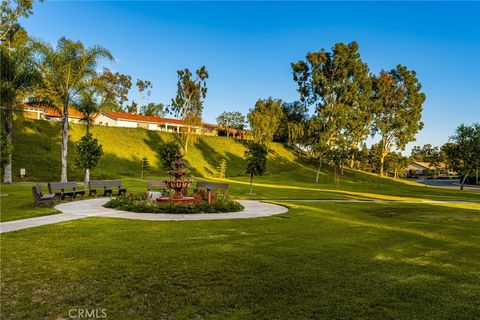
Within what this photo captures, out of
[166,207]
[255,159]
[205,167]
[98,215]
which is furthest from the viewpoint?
[205,167]

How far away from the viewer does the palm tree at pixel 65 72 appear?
26.4 m

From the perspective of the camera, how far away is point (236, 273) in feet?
21.0

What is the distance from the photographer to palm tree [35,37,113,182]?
2639cm

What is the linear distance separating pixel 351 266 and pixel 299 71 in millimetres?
52277

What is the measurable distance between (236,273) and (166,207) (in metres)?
8.85

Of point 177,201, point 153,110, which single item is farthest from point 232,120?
point 177,201

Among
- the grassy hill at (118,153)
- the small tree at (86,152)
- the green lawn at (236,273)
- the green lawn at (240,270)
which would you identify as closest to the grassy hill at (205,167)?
the grassy hill at (118,153)

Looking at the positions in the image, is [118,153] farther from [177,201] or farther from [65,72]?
[177,201]

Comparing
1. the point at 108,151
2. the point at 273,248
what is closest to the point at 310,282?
the point at 273,248

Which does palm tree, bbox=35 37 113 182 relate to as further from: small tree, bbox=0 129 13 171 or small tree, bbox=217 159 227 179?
small tree, bbox=217 159 227 179

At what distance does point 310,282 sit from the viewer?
596 centimetres

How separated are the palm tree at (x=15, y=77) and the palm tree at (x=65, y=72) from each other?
1012 mm

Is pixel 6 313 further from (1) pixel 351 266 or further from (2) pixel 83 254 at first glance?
(1) pixel 351 266

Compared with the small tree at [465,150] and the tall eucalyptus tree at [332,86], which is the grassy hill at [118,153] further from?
the small tree at [465,150]
